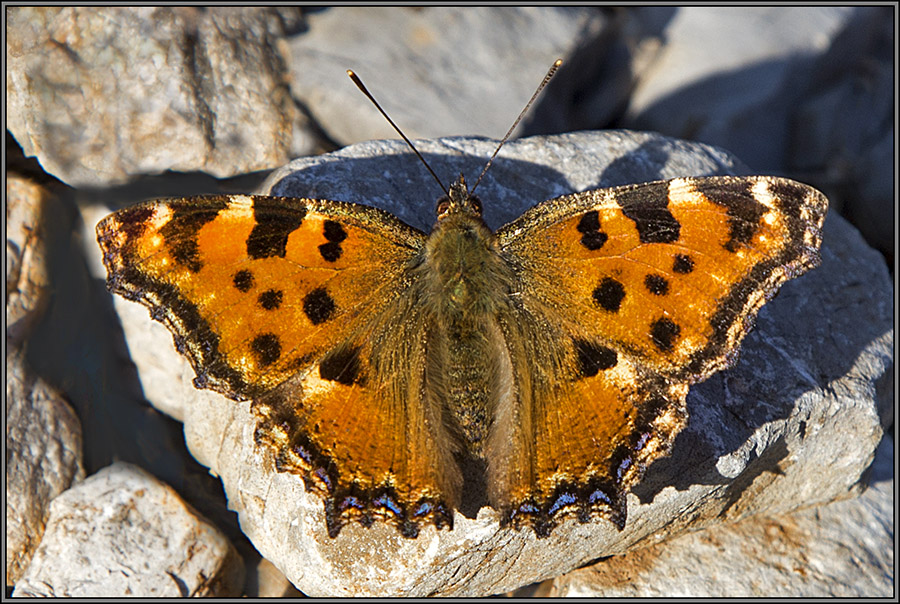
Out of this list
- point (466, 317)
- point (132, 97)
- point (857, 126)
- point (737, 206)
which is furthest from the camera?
A: point (857, 126)

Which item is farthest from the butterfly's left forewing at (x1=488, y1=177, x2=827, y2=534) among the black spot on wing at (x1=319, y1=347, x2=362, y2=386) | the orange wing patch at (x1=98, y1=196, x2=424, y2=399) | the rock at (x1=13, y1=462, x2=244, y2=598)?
the rock at (x1=13, y1=462, x2=244, y2=598)

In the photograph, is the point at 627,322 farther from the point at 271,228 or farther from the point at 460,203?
the point at 271,228

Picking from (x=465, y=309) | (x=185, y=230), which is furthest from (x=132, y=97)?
(x=465, y=309)

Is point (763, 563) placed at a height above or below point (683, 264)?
below

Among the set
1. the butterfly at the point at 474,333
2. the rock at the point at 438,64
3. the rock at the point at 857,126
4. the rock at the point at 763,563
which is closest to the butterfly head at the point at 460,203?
the butterfly at the point at 474,333

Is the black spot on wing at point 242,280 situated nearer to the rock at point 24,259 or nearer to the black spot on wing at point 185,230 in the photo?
the black spot on wing at point 185,230

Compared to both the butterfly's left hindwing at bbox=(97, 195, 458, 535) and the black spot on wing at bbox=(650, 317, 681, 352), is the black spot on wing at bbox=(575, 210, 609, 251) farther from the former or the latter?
the butterfly's left hindwing at bbox=(97, 195, 458, 535)

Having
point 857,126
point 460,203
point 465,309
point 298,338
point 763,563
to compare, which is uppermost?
point 857,126
